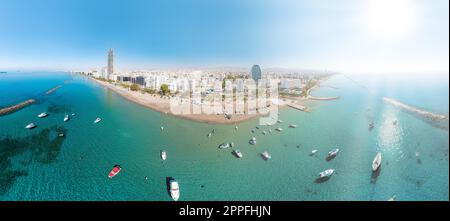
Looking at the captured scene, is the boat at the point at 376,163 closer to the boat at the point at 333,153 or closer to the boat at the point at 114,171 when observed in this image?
the boat at the point at 333,153

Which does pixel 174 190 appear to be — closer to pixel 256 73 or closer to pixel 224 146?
pixel 224 146

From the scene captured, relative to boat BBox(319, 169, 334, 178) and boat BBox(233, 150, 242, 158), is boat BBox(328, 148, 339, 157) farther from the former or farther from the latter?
boat BBox(233, 150, 242, 158)

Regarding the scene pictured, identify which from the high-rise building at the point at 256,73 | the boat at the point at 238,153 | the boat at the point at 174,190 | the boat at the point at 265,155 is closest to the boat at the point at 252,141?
the boat at the point at 265,155

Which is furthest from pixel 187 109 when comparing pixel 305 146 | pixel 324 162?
pixel 324 162

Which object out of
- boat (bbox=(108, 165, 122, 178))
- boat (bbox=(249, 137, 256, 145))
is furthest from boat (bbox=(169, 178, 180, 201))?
boat (bbox=(249, 137, 256, 145))

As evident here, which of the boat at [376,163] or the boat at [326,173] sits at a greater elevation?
the boat at [376,163]
